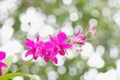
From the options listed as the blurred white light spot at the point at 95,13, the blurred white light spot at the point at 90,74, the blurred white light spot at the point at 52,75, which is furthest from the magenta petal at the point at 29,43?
the blurred white light spot at the point at 95,13

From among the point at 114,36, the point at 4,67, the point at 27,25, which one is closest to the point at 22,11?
the point at 27,25

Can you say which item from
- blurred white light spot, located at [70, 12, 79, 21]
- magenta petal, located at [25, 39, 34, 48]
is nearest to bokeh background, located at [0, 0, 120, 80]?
blurred white light spot, located at [70, 12, 79, 21]

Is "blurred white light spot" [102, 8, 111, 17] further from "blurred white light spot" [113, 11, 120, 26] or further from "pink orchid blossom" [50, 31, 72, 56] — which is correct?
"pink orchid blossom" [50, 31, 72, 56]

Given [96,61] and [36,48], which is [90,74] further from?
[36,48]

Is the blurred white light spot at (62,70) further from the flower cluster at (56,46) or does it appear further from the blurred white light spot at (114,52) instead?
the flower cluster at (56,46)

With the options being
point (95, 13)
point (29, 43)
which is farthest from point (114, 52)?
point (29, 43)

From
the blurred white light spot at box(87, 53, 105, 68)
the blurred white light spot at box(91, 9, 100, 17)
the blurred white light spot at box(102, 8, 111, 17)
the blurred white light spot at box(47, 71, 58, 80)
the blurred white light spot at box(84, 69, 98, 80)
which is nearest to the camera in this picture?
the blurred white light spot at box(84, 69, 98, 80)
